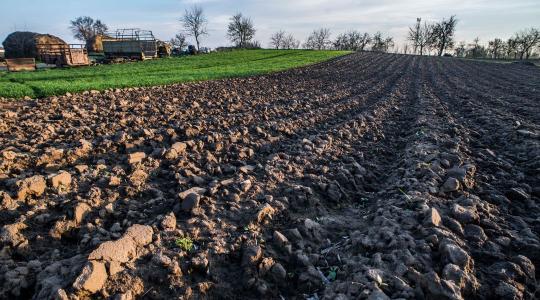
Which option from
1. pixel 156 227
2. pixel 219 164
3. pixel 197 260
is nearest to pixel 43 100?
pixel 219 164

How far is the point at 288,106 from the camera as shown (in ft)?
36.4

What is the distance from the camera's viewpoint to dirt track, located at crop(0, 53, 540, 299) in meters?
3.10

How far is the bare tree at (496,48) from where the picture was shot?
91.6m

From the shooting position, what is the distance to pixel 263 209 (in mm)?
4281

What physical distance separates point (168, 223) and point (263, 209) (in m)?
1.09

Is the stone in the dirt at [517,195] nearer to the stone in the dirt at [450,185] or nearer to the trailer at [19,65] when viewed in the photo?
the stone in the dirt at [450,185]

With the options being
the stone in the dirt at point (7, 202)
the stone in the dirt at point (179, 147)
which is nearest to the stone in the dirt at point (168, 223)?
the stone in the dirt at point (7, 202)

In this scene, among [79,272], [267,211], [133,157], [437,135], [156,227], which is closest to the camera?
[79,272]

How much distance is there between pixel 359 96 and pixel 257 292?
11864mm

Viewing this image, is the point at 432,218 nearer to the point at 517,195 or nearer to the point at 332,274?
the point at 332,274

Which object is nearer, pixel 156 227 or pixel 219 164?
pixel 156 227

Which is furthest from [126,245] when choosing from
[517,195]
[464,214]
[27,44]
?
[27,44]

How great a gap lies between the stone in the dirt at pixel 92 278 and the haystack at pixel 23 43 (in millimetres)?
39751

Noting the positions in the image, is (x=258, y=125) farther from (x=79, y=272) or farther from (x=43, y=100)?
(x=43, y=100)
